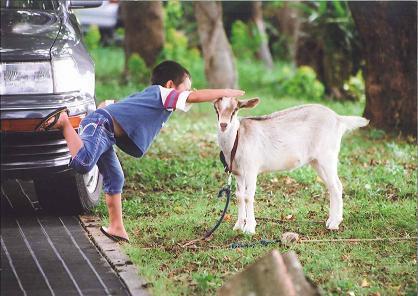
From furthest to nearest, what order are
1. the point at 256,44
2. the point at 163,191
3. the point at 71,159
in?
the point at 256,44, the point at 163,191, the point at 71,159

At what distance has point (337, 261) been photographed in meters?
5.92

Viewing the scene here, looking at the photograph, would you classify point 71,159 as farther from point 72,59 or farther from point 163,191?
point 163,191

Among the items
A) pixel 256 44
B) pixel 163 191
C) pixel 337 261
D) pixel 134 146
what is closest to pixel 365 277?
pixel 337 261

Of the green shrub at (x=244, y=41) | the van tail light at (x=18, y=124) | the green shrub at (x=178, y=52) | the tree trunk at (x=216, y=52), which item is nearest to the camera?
the van tail light at (x=18, y=124)

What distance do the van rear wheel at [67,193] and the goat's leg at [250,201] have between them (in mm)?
1477

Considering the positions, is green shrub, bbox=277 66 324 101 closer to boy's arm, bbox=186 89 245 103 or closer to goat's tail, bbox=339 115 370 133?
goat's tail, bbox=339 115 370 133

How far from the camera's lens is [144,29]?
16.2 meters

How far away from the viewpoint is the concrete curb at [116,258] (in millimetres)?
5421

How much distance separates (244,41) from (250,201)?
14.7 metres

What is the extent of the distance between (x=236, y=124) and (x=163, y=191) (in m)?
2.16

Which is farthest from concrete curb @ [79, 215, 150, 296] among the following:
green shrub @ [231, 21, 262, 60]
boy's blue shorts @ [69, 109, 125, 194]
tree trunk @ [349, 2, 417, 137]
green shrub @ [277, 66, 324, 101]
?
green shrub @ [231, 21, 262, 60]

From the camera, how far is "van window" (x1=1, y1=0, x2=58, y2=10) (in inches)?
300

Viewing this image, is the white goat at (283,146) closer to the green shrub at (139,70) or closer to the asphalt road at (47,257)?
the asphalt road at (47,257)

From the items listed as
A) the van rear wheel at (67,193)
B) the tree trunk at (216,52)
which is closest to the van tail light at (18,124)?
the van rear wheel at (67,193)
